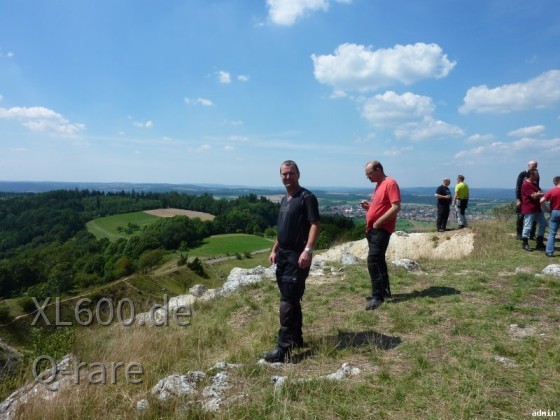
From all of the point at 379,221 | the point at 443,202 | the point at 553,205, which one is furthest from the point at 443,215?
the point at 379,221

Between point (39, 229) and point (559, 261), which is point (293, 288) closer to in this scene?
point (559, 261)

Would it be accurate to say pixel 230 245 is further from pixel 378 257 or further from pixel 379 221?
pixel 379 221

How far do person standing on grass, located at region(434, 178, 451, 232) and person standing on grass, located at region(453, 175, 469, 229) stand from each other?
31 centimetres

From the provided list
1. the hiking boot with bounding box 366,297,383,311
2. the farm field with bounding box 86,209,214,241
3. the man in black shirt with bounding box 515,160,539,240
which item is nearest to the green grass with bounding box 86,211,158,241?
the farm field with bounding box 86,209,214,241

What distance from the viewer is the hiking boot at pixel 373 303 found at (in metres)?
6.09

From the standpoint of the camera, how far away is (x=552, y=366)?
3.75 metres

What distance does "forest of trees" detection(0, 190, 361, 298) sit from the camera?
5262 centimetres

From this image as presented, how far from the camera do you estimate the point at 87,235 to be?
274 ft

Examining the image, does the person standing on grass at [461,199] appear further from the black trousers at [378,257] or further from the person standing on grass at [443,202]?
the black trousers at [378,257]

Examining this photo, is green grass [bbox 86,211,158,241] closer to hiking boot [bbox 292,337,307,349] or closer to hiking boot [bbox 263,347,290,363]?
hiking boot [bbox 292,337,307,349]

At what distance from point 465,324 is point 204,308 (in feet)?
17.6

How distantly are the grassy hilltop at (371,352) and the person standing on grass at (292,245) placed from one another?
34cm

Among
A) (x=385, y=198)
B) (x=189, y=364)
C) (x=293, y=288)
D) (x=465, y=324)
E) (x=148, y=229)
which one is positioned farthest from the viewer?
(x=148, y=229)

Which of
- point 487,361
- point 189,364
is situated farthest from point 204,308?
point 487,361
